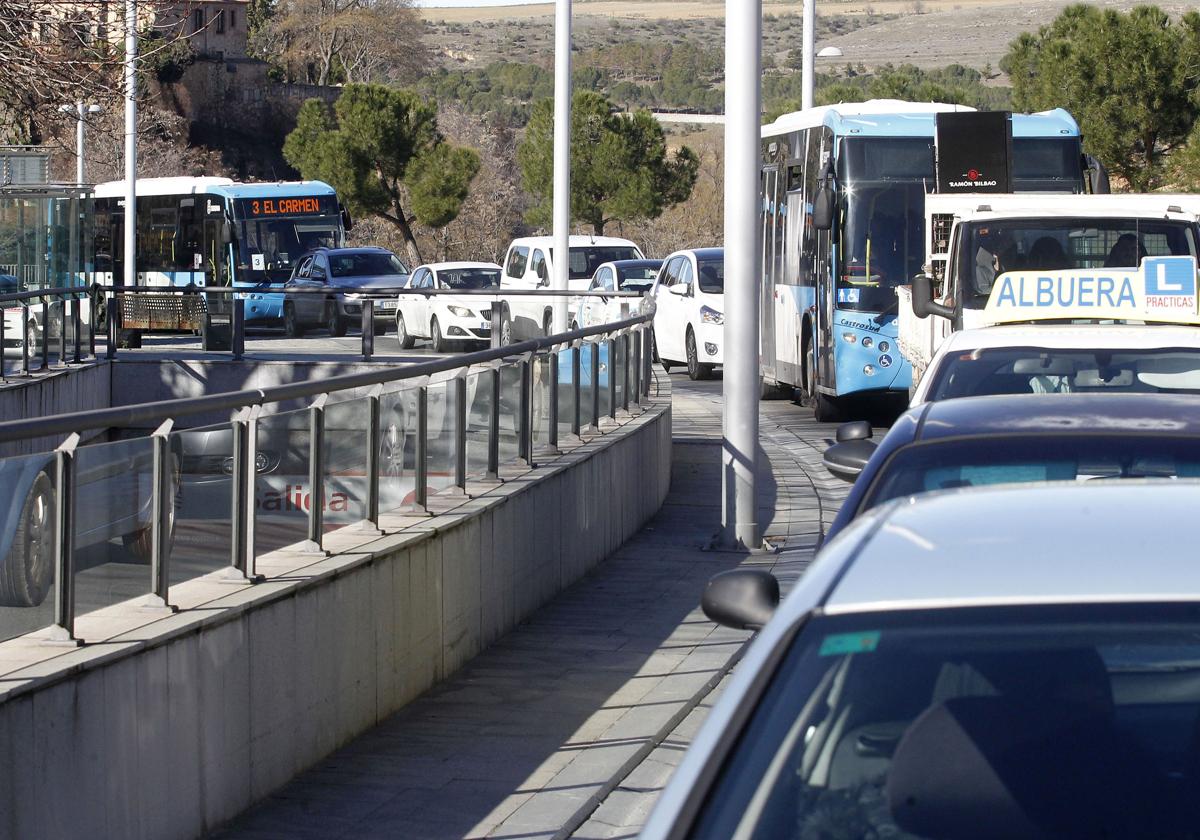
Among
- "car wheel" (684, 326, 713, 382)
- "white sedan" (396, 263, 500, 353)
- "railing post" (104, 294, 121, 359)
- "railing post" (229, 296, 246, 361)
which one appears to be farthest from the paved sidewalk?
"railing post" (104, 294, 121, 359)

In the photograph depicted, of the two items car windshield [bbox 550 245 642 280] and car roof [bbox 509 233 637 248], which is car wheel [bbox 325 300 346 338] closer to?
car roof [bbox 509 233 637 248]

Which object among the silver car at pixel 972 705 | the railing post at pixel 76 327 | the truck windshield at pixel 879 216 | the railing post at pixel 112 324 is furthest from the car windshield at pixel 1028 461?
the railing post at pixel 112 324

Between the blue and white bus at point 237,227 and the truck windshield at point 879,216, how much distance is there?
21123mm

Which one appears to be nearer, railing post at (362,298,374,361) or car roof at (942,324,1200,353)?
car roof at (942,324,1200,353)

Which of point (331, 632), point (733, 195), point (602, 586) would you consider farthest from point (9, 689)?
point (733, 195)

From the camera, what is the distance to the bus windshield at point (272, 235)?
39.8 metres

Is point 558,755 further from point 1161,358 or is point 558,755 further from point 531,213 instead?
point 531,213

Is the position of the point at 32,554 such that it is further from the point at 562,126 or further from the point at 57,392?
the point at 57,392

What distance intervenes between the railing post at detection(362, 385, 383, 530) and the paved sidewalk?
84 cm

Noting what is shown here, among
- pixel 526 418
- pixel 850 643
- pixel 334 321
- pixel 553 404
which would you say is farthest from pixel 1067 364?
pixel 334 321

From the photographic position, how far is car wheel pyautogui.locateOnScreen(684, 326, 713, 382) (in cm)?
2666

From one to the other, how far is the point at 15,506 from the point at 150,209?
38.8 meters

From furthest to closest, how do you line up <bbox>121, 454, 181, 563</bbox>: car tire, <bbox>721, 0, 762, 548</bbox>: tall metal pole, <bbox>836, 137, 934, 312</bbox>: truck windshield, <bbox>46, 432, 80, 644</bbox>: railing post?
<bbox>836, 137, 934, 312</bbox>: truck windshield
<bbox>721, 0, 762, 548</bbox>: tall metal pole
<bbox>121, 454, 181, 563</bbox>: car tire
<bbox>46, 432, 80, 644</bbox>: railing post

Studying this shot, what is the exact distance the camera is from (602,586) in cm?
1141
